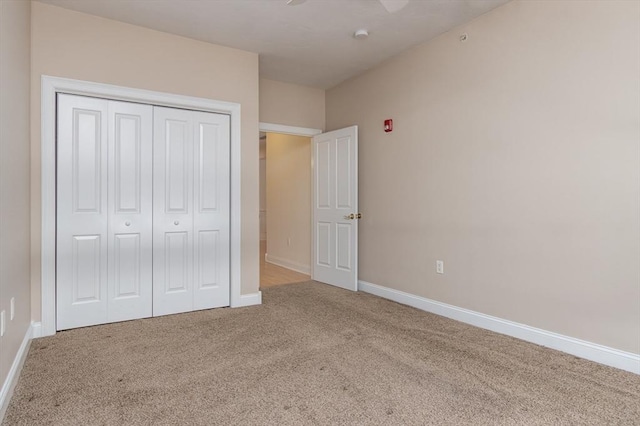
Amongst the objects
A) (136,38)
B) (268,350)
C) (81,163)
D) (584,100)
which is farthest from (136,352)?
(584,100)

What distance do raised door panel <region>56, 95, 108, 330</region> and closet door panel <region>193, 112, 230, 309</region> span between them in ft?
2.60

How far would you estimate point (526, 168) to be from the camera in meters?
2.78

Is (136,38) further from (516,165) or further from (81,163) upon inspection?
(516,165)

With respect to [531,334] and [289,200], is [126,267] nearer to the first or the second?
[289,200]

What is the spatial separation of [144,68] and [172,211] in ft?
4.37

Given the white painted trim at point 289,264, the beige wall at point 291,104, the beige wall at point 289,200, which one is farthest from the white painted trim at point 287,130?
the white painted trim at point 289,264

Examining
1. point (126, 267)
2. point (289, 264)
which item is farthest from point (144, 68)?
point (289, 264)

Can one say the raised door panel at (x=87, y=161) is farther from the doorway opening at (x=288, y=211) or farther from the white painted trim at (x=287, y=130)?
the doorway opening at (x=288, y=211)

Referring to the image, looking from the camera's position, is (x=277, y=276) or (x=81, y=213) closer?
(x=81, y=213)

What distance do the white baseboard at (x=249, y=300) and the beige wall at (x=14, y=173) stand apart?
1716 millimetres

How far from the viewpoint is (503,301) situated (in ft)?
9.67

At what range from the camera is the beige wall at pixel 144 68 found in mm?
2840

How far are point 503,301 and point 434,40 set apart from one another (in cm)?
251

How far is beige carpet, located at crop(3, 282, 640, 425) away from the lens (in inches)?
69.2
